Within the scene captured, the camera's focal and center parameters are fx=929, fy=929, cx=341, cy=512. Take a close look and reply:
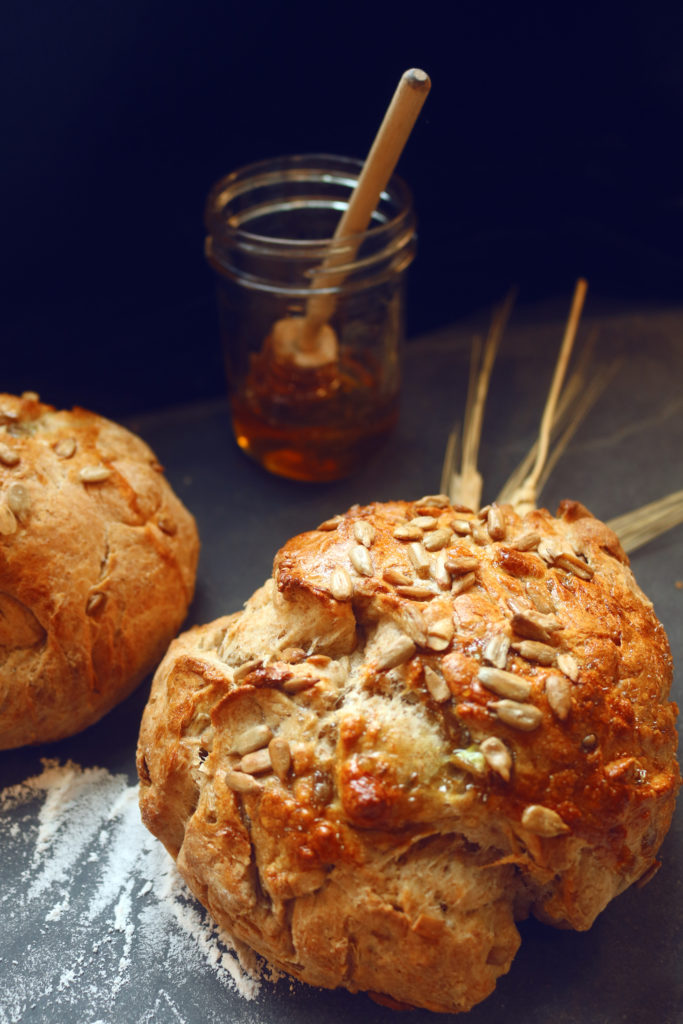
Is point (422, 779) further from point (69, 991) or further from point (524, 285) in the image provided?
point (524, 285)

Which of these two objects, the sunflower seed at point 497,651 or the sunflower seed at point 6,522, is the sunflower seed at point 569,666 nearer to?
the sunflower seed at point 497,651

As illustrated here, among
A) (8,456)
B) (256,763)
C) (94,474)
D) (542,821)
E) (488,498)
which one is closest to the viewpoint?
(542,821)

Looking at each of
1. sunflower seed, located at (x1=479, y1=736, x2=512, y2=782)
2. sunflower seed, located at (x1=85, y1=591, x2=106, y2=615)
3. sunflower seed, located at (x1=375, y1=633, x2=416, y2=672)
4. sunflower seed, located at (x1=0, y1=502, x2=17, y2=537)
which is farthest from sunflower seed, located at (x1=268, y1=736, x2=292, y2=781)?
sunflower seed, located at (x1=0, y1=502, x2=17, y2=537)

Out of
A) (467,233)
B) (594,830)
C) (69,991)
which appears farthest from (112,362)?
(594,830)

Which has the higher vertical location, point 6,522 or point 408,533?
point 408,533

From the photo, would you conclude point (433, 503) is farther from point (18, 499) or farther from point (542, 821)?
point (18, 499)

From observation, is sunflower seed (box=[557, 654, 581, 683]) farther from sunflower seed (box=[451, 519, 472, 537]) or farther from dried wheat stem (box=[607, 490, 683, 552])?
dried wheat stem (box=[607, 490, 683, 552])

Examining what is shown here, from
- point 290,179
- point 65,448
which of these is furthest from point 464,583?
point 290,179

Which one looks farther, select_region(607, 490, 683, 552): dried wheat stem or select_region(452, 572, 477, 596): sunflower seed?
select_region(607, 490, 683, 552): dried wheat stem
